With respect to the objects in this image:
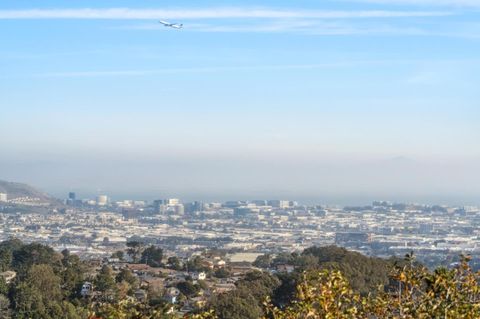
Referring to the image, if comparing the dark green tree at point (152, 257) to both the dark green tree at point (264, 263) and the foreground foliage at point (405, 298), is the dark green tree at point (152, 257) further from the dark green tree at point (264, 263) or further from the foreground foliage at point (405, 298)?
the foreground foliage at point (405, 298)

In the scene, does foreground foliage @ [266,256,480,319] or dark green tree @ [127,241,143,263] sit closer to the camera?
foreground foliage @ [266,256,480,319]

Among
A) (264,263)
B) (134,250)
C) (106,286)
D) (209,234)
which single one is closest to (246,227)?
(209,234)

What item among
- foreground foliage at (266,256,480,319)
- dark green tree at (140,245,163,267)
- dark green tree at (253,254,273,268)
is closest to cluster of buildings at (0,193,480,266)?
→ dark green tree at (253,254,273,268)

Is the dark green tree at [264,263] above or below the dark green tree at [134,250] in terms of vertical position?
below

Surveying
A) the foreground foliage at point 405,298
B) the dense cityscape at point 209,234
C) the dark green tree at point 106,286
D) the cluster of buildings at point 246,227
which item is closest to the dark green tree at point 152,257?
the dense cityscape at point 209,234

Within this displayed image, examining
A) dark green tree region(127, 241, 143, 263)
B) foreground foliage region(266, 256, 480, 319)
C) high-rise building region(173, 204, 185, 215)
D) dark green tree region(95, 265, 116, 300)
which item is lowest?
dark green tree region(95, 265, 116, 300)

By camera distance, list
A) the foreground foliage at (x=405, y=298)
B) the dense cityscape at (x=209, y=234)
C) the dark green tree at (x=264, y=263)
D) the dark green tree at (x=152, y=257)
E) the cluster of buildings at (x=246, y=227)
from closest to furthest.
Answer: the foreground foliage at (x=405, y=298) < the dense cityscape at (x=209, y=234) < the dark green tree at (x=152, y=257) < the dark green tree at (x=264, y=263) < the cluster of buildings at (x=246, y=227)

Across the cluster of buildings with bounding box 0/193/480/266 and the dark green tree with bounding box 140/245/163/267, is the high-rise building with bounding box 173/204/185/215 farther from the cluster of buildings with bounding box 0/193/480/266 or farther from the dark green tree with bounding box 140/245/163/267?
the dark green tree with bounding box 140/245/163/267

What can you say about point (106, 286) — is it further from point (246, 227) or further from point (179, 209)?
point (179, 209)

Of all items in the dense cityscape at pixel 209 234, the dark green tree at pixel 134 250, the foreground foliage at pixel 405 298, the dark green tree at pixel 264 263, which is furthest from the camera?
the dark green tree at pixel 264 263

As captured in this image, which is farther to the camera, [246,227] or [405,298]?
[246,227]

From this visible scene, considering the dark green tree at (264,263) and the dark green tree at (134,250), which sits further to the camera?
the dark green tree at (264,263)
